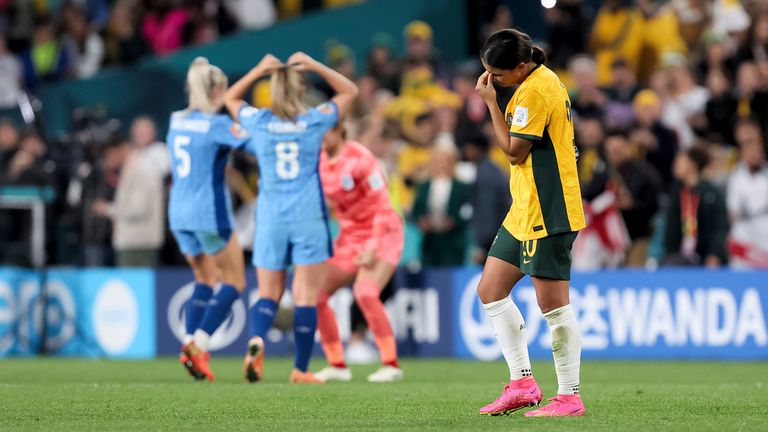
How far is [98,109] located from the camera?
60.5ft

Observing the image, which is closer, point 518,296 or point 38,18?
point 518,296

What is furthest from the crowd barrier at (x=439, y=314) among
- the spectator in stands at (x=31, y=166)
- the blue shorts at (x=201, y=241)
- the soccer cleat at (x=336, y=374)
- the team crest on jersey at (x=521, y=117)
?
the team crest on jersey at (x=521, y=117)

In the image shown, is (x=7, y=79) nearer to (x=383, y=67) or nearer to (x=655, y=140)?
(x=383, y=67)

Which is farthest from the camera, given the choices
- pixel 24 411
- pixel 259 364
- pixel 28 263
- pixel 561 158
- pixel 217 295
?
pixel 28 263

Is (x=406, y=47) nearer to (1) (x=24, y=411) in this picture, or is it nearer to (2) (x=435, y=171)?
(2) (x=435, y=171)

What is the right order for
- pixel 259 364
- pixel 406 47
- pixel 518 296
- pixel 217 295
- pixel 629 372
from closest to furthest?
pixel 259 364 < pixel 217 295 < pixel 629 372 < pixel 518 296 < pixel 406 47

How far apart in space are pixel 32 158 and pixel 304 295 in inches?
291

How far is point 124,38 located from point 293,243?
1196 cm

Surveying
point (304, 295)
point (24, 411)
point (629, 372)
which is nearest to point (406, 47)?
point (629, 372)

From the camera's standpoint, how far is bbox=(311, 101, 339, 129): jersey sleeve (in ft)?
39.8

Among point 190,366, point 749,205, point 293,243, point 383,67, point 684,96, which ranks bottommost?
point 190,366

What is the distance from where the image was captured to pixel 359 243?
43.9 ft

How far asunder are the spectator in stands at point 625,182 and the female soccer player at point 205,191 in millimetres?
5436

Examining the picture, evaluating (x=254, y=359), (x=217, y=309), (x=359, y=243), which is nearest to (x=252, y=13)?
(x=359, y=243)
